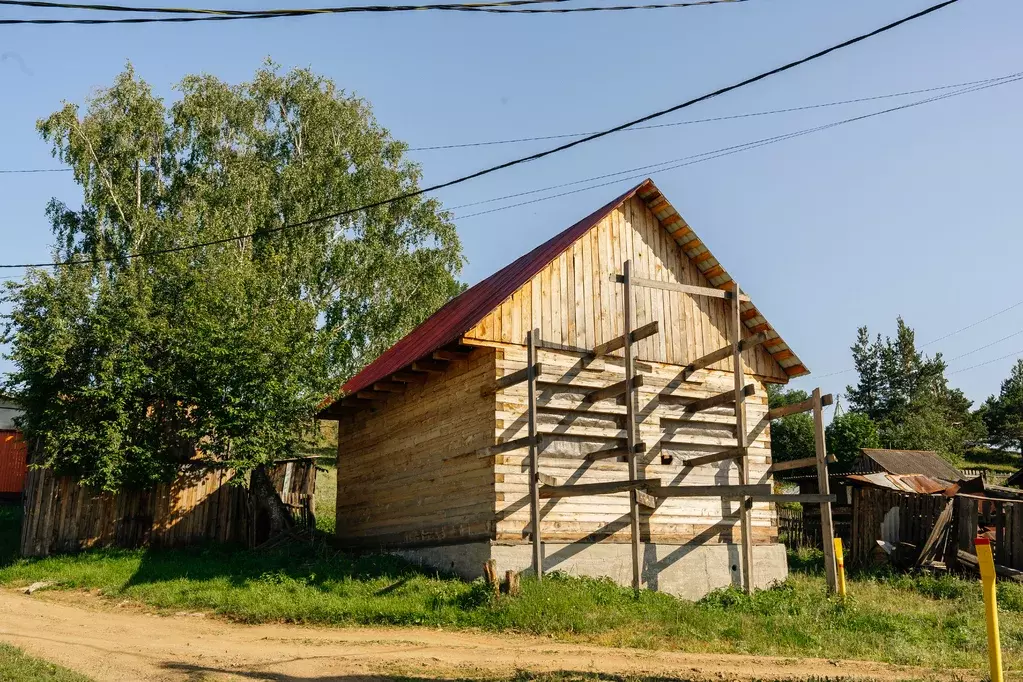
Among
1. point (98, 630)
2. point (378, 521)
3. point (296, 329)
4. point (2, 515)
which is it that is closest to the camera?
point (98, 630)

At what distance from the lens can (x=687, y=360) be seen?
802 inches

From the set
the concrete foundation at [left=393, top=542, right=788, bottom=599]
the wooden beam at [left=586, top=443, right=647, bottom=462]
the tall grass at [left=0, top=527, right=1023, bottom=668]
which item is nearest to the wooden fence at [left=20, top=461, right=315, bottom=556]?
the tall grass at [left=0, top=527, right=1023, bottom=668]

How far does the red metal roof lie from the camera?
61.6 ft

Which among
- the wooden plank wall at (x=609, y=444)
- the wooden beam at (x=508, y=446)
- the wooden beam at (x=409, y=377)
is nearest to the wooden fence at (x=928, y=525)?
the wooden plank wall at (x=609, y=444)

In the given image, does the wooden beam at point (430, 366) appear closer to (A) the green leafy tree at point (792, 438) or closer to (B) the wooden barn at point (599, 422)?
(B) the wooden barn at point (599, 422)

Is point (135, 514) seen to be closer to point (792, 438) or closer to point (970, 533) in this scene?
point (970, 533)

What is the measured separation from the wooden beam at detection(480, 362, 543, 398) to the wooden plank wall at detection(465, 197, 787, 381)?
31.8 inches

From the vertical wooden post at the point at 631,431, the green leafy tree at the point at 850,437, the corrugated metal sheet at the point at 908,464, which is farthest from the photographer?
the green leafy tree at the point at 850,437

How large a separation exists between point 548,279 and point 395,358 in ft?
19.8

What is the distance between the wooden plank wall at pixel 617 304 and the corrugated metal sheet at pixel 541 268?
0.57 ft

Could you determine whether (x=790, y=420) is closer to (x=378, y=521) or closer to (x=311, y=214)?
(x=311, y=214)

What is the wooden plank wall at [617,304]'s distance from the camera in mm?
18641

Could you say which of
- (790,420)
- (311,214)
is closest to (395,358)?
(311,214)

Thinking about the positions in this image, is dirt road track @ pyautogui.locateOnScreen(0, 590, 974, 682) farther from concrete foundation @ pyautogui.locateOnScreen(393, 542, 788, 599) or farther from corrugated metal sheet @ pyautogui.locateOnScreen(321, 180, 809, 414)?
corrugated metal sheet @ pyautogui.locateOnScreen(321, 180, 809, 414)
